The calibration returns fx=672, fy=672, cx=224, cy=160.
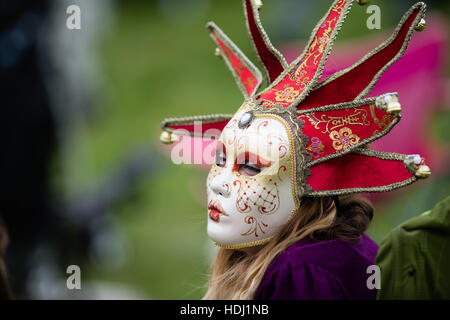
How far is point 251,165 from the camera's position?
2.34 m

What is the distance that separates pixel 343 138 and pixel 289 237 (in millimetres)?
400

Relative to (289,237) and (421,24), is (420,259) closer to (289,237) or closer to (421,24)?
(289,237)

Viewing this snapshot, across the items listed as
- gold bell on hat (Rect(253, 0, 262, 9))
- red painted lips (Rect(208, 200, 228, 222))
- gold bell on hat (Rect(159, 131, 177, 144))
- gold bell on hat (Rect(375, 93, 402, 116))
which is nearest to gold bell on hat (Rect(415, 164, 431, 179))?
gold bell on hat (Rect(375, 93, 402, 116))

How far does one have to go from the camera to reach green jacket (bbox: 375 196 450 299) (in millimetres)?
2096

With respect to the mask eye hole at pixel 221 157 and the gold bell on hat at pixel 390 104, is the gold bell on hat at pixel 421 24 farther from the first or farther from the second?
the mask eye hole at pixel 221 157

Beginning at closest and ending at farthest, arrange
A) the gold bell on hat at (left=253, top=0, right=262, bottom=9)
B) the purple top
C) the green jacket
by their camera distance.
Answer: the green jacket < the purple top < the gold bell on hat at (left=253, top=0, right=262, bottom=9)

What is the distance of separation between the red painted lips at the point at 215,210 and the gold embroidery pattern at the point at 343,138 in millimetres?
456

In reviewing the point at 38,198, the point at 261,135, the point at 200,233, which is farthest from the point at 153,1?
the point at 261,135

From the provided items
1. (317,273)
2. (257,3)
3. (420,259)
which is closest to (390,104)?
(420,259)

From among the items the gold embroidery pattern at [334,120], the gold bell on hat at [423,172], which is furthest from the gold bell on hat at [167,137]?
the gold bell on hat at [423,172]

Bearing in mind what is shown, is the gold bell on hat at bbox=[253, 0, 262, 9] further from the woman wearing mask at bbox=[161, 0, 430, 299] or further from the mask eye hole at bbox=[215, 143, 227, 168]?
the mask eye hole at bbox=[215, 143, 227, 168]

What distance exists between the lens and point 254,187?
2.31 meters

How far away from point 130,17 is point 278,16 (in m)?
3.22

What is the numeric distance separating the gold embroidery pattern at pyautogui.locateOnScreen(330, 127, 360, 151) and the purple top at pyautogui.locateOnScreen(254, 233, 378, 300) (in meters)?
0.34
